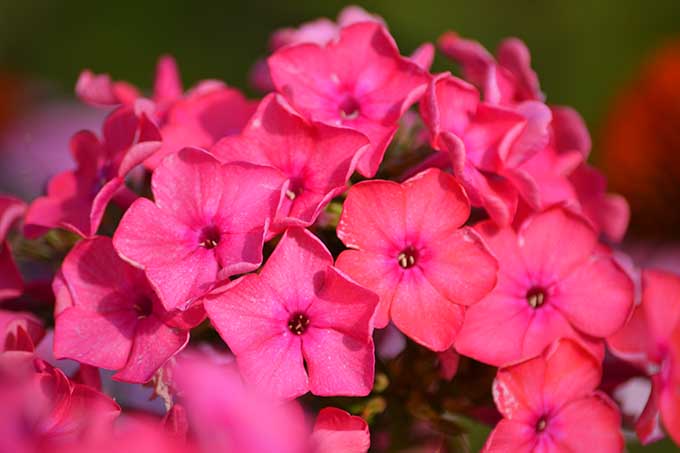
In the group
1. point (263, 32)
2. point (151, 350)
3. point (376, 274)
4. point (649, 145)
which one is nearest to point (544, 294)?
point (376, 274)

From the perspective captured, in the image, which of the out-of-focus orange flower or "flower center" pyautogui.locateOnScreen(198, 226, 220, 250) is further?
the out-of-focus orange flower

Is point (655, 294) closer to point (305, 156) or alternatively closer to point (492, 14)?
point (305, 156)

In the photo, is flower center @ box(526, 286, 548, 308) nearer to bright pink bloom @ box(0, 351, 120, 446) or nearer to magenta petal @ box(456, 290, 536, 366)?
magenta petal @ box(456, 290, 536, 366)

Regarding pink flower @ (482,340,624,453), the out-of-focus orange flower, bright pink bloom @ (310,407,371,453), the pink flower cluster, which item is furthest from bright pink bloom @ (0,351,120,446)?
the out-of-focus orange flower

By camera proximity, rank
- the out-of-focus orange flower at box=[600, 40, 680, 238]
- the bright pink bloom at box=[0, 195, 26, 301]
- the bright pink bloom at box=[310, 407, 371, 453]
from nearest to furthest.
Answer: the bright pink bloom at box=[310, 407, 371, 453] → the bright pink bloom at box=[0, 195, 26, 301] → the out-of-focus orange flower at box=[600, 40, 680, 238]

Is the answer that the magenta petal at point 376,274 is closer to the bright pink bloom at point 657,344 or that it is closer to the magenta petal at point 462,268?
the magenta petal at point 462,268

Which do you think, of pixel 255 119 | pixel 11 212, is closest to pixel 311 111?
pixel 255 119

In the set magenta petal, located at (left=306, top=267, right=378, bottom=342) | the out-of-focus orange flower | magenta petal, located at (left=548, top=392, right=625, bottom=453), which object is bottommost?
the out-of-focus orange flower
